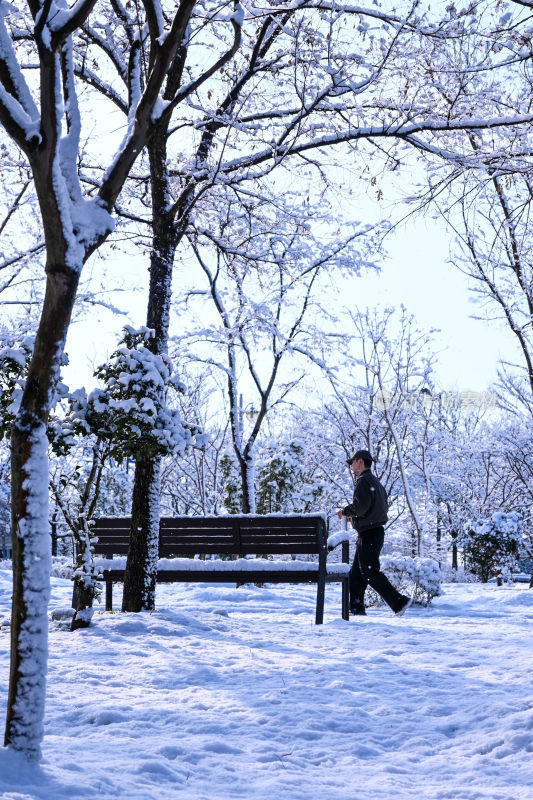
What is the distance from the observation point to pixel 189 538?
29.4ft

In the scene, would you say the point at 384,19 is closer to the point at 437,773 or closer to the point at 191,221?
the point at 191,221

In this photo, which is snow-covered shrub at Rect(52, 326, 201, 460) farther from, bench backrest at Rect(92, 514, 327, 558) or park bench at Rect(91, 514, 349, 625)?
bench backrest at Rect(92, 514, 327, 558)

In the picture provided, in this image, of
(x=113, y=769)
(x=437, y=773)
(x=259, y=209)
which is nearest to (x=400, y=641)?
(x=437, y=773)

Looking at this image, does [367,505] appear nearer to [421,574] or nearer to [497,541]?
[421,574]

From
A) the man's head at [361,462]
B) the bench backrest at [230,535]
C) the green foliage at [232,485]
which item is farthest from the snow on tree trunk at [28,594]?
the green foliage at [232,485]

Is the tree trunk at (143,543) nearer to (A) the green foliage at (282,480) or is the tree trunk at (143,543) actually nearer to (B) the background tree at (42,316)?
(B) the background tree at (42,316)

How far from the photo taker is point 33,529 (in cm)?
290

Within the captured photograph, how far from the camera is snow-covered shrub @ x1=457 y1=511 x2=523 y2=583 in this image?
59.3ft

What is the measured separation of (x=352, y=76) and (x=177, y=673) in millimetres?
5117

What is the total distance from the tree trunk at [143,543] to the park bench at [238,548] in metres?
0.37

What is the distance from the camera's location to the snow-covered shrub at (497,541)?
59.3 feet

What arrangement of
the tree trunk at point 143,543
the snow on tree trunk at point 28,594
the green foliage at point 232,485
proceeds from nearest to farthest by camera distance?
the snow on tree trunk at point 28,594
the tree trunk at point 143,543
the green foliage at point 232,485

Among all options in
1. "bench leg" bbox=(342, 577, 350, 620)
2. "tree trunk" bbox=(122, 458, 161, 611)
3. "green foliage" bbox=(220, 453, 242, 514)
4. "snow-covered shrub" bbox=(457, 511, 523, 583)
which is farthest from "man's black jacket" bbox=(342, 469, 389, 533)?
"green foliage" bbox=(220, 453, 242, 514)

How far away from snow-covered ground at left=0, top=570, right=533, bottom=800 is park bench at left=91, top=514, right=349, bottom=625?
2.59ft
